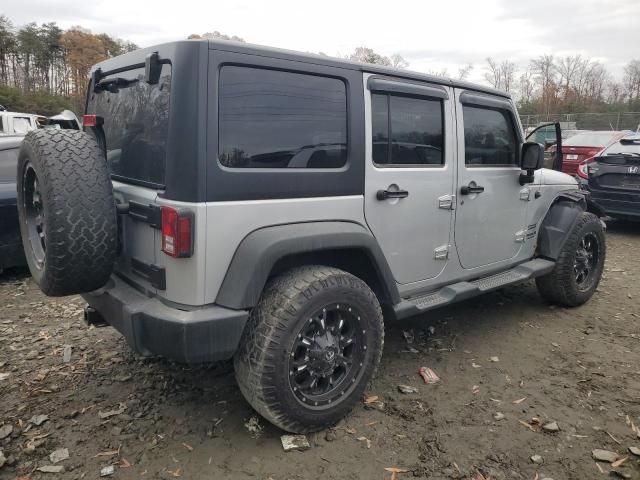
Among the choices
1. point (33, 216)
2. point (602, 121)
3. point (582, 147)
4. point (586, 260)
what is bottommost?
point (586, 260)

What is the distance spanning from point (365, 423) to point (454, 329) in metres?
1.65

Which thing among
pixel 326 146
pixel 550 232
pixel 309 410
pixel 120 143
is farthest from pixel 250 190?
pixel 550 232

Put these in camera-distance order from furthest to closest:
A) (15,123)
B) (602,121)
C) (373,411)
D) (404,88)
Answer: (602,121), (15,123), (404,88), (373,411)

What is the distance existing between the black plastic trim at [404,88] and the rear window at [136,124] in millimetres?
1228

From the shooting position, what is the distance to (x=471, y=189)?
3.60 m

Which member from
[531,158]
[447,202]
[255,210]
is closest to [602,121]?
[531,158]

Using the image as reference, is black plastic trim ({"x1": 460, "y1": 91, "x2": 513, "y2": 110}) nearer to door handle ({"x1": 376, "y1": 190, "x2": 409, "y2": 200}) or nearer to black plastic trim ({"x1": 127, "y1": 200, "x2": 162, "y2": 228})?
door handle ({"x1": 376, "y1": 190, "x2": 409, "y2": 200})

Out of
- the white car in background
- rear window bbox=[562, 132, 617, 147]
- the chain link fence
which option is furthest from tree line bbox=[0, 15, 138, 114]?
rear window bbox=[562, 132, 617, 147]

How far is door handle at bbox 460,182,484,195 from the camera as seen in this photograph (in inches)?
140

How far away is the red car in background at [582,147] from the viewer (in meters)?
10.0

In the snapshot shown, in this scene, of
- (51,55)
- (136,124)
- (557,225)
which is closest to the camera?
(136,124)

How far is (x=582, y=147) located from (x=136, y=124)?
10008 millimetres

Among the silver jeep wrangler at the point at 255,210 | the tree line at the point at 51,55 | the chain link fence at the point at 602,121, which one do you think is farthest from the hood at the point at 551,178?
the tree line at the point at 51,55

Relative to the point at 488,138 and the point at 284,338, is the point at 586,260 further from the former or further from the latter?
the point at 284,338
